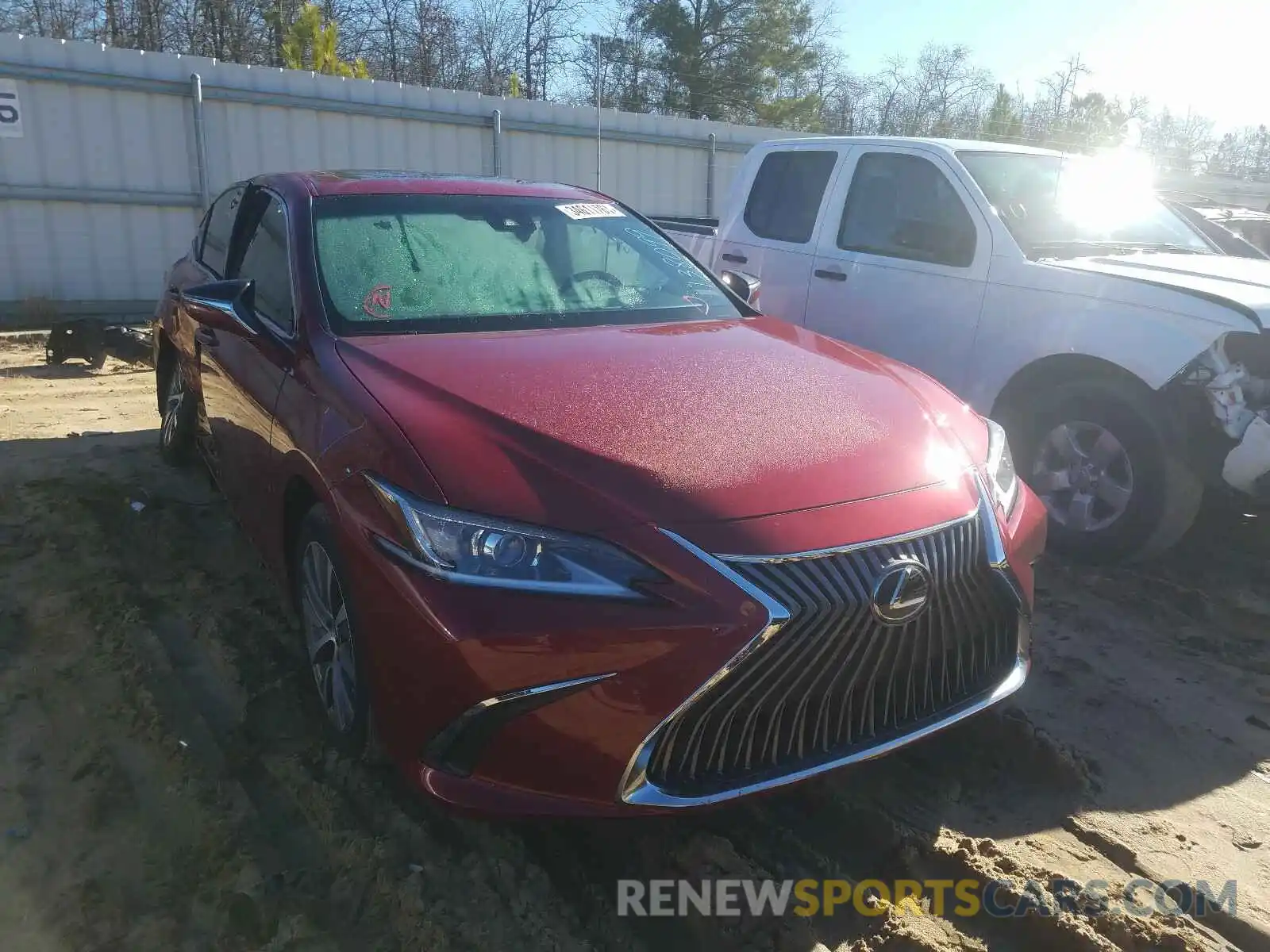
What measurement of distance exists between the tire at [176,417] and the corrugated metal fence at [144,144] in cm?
466

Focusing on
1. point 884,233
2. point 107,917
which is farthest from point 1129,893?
point 884,233

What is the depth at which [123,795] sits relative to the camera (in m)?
2.70

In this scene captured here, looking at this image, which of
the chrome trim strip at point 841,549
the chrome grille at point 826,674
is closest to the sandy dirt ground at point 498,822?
the chrome grille at point 826,674

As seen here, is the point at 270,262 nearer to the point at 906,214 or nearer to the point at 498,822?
the point at 498,822

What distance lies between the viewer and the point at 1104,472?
4.43 metres

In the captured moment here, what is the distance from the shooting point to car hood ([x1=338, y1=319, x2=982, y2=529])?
2.29 m

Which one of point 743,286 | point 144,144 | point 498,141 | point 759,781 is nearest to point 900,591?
point 759,781

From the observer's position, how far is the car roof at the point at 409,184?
148 inches

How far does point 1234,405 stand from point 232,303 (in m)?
4.03

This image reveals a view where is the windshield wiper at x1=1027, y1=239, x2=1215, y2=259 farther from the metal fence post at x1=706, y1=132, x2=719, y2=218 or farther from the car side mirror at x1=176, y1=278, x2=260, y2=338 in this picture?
the metal fence post at x1=706, y1=132, x2=719, y2=218

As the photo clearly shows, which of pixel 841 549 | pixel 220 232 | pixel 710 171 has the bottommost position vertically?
pixel 841 549

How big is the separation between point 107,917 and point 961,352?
438cm

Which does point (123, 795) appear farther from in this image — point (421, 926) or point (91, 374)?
point (91, 374)

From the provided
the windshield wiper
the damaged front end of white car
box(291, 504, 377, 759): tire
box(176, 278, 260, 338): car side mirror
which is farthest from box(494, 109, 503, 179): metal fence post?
box(291, 504, 377, 759): tire
